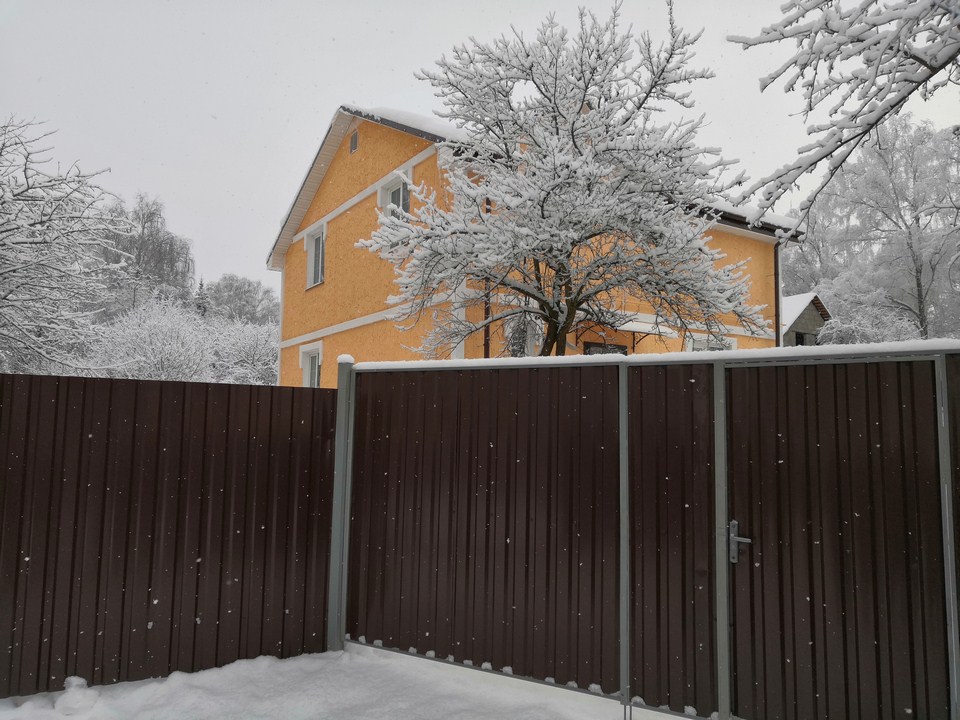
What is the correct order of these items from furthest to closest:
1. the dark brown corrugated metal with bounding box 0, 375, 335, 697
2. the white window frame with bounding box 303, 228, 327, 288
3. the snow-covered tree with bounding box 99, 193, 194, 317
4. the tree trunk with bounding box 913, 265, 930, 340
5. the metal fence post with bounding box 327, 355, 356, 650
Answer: the snow-covered tree with bounding box 99, 193, 194, 317 → the tree trunk with bounding box 913, 265, 930, 340 → the white window frame with bounding box 303, 228, 327, 288 → the metal fence post with bounding box 327, 355, 356, 650 → the dark brown corrugated metal with bounding box 0, 375, 335, 697

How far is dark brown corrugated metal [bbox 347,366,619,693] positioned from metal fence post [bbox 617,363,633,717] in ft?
0.17

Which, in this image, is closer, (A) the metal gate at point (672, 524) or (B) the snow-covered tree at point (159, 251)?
(A) the metal gate at point (672, 524)

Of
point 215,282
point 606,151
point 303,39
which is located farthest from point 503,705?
point 303,39

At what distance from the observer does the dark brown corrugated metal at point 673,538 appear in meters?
3.20

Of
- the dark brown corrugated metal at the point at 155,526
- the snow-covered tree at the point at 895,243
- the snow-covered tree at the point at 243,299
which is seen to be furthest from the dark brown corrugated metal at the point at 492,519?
the snow-covered tree at the point at 243,299

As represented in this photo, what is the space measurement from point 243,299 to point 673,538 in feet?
132

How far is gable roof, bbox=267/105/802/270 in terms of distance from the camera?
1001 centimetres

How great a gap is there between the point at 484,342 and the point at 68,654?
6599 mm

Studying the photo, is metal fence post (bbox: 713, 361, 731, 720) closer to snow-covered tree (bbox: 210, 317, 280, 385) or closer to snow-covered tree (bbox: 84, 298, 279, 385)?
snow-covered tree (bbox: 84, 298, 279, 385)

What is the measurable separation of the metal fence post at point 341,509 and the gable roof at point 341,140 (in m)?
5.92

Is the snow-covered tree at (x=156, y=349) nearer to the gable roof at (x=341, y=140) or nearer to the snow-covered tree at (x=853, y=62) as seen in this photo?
the gable roof at (x=341, y=140)

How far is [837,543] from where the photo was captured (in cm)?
295

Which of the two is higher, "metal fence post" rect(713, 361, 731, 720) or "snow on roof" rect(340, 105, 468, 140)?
"snow on roof" rect(340, 105, 468, 140)

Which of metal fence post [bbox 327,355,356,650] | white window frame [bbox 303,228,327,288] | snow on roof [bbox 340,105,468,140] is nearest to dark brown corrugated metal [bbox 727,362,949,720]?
metal fence post [bbox 327,355,356,650]
